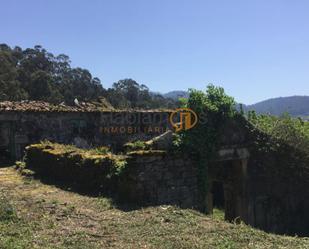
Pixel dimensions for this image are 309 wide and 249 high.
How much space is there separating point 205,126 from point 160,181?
8.50 ft

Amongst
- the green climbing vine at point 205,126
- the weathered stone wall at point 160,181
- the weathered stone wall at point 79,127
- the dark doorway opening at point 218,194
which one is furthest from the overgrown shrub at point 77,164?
the dark doorway opening at point 218,194

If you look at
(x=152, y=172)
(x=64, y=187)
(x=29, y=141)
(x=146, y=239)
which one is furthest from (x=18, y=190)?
(x=29, y=141)

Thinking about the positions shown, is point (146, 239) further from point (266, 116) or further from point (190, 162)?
point (266, 116)

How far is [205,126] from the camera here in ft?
38.0

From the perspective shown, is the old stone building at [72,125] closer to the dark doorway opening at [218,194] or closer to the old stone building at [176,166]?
the old stone building at [176,166]

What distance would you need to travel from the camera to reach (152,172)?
9578 millimetres

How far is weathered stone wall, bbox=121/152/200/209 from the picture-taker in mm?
9367

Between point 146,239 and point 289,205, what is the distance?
9.22 meters

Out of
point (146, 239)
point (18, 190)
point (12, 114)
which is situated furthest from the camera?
point (12, 114)

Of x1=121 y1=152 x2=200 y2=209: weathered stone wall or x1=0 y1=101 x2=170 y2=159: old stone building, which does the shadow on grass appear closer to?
x1=121 y1=152 x2=200 y2=209: weathered stone wall

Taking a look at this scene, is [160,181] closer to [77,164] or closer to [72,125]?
[77,164]

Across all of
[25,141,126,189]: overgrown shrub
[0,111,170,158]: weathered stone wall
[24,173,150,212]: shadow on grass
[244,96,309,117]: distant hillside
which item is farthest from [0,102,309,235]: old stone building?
[244,96,309,117]: distant hillside

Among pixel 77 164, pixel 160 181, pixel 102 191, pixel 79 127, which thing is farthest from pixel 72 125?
pixel 160 181

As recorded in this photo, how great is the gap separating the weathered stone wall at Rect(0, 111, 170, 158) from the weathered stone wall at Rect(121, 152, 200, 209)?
8489mm
